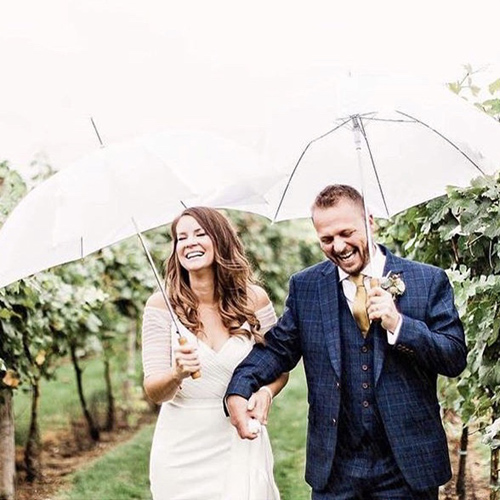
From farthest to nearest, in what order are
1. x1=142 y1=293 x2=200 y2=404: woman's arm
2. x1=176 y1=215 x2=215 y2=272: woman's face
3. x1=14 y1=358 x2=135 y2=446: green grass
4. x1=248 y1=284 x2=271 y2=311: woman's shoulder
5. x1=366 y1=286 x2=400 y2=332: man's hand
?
1. x1=14 y1=358 x2=135 y2=446: green grass
2. x1=248 y1=284 x2=271 y2=311: woman's shoulder
3. x1=176 y1=215 x2=215 y2=272: woman's face
4. x1=142 y1=293 x2=200 y2=404: woman's arm
5. x1=366 y1=286 x2=400 y2=332: man's hand

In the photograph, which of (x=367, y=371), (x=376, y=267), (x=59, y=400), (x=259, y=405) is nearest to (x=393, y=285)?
(x=376, y=267)

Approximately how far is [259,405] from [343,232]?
0.76 metres

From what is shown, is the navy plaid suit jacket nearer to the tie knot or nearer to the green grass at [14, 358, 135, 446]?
the tie knot

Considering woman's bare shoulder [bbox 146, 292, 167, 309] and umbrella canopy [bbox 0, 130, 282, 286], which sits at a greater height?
umbrella canopy [bbox 0, 130, 282, 286]

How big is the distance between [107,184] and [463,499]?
3.48 metres

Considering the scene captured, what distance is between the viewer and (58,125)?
41.9 ft

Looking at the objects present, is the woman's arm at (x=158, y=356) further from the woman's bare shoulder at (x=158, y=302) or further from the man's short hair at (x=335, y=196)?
the man's short hair at (x=335, y=196)

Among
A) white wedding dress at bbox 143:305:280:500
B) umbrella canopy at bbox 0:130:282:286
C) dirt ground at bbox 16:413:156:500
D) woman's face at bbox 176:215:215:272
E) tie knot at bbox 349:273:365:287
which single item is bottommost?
dirt ground at bbox 16:413:156:500

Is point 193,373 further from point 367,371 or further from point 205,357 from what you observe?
point 367,371

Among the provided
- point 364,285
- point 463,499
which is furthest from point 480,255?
point 463,499

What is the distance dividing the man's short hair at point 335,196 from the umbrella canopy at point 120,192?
0.34 metres

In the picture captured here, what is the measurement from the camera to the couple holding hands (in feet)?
11.1

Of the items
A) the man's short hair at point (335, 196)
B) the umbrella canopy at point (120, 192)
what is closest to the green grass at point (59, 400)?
the umbrella canopy at point (120, 192)

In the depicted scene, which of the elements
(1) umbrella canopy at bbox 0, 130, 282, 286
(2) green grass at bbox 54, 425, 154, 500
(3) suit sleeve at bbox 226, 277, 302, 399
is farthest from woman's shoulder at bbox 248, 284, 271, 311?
(2) green grass at bbox 54, 425, 154, 500
